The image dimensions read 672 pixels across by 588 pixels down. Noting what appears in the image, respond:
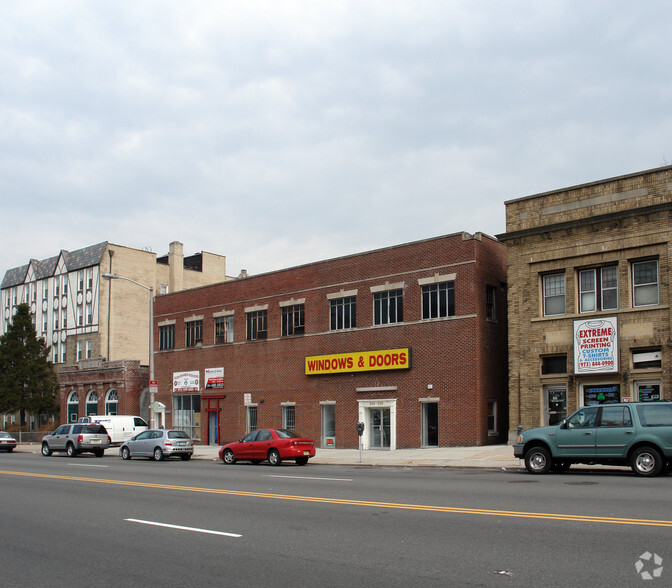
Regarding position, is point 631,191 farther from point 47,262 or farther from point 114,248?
point 47,262

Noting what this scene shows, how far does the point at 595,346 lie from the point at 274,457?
1224 centimetres

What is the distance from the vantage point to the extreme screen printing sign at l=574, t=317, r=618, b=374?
2575 cm

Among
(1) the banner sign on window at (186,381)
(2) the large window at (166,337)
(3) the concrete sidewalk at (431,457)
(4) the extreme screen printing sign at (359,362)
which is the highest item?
(2) the large window at (166,337)

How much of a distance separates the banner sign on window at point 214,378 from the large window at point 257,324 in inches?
123

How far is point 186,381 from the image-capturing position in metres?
44.1

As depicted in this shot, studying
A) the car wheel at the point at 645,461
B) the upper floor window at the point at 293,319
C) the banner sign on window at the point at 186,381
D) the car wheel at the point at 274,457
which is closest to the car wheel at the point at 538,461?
the car wheel at the point at 645,461

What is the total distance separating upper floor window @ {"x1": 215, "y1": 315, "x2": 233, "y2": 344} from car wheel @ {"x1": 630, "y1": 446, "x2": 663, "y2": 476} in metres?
27.6

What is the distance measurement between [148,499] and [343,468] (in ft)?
33.6

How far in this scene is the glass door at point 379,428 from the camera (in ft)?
108

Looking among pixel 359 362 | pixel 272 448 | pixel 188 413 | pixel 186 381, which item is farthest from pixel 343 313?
pixel 188 413

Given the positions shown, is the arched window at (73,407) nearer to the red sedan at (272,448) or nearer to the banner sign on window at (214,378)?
the banner sign on window at (214,378)

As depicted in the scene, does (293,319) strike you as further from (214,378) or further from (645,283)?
(645,283)

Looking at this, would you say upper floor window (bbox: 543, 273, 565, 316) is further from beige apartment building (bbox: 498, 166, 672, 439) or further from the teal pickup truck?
the teal pickup truck

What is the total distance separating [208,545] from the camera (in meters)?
9.38
